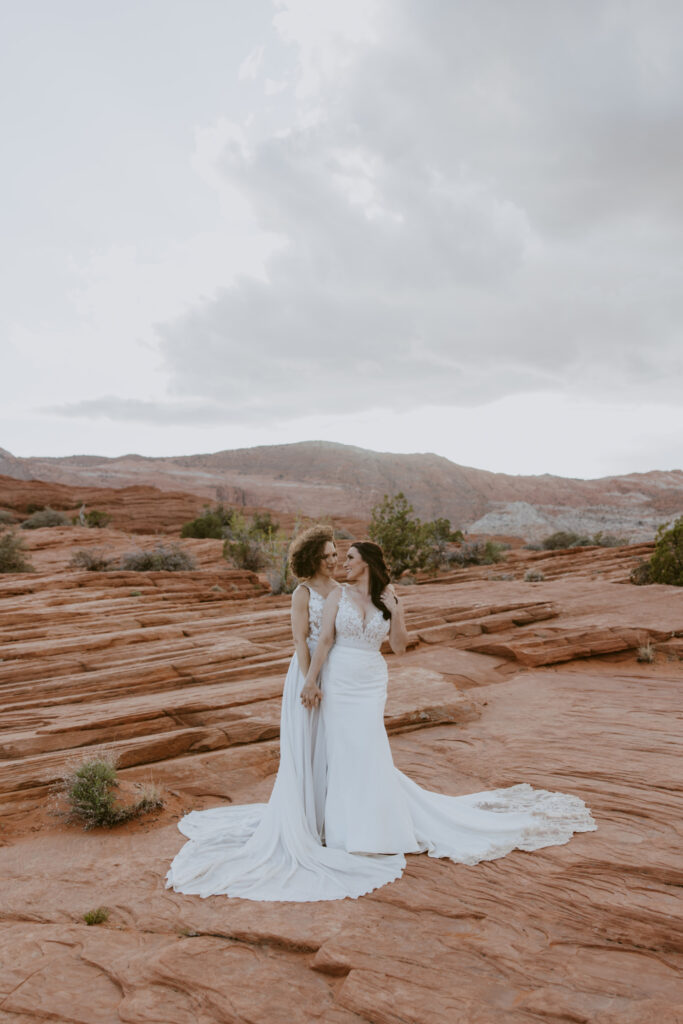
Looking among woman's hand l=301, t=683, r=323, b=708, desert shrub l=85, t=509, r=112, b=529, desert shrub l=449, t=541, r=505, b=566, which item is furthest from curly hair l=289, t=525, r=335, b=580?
desert shrub l=85, t=509, r=112, b=529

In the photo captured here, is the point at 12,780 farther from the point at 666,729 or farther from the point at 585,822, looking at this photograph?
the point at 666,729

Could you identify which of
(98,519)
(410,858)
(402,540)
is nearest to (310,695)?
(410,858)

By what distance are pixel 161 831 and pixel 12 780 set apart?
5.82 feet

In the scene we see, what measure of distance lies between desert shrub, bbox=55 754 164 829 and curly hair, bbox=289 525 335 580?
9.72ft

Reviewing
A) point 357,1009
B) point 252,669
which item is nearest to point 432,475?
point 252,669

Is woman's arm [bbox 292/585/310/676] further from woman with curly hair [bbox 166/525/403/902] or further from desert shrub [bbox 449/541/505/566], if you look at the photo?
desert shrub [bbox 449/541/505/566]

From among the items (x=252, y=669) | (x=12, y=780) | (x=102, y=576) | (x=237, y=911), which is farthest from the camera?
(x=102, y=576)

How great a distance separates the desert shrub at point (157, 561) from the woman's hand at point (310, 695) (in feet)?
53.8

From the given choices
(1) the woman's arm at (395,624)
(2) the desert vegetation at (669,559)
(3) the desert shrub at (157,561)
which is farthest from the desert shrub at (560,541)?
(1) the woman's arm at (395,624)

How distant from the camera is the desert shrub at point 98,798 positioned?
5.82 metres

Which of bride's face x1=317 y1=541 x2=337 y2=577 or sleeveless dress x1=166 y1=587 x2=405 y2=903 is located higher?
bride's face x1=317 y1=541 x2=337 y2=577

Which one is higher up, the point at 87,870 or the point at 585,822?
the point at 585,822

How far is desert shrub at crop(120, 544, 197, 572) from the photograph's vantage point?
20281 mm

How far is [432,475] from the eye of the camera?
88.9 metres
